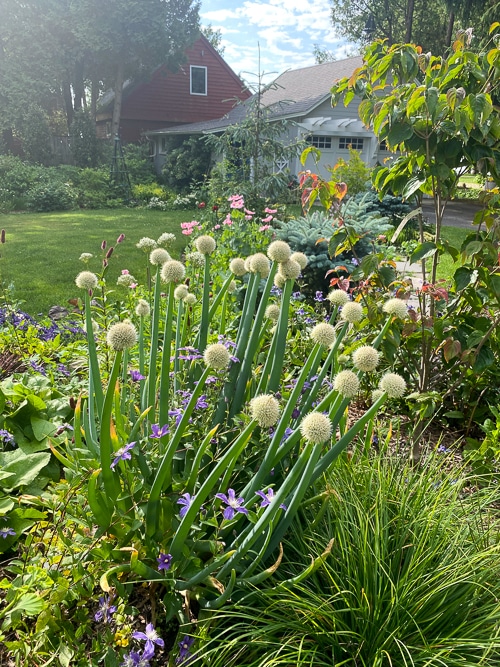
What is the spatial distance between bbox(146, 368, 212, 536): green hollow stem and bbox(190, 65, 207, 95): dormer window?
2833 centimetres

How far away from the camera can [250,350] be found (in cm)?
167

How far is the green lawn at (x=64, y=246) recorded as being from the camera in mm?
6785

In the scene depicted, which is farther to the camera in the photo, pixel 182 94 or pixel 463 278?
pixel 182 94

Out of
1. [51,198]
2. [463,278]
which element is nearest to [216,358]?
[463,278]

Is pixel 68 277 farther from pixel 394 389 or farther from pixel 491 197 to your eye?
pixel 394 389

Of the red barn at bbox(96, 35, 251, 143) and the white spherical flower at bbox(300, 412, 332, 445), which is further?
the red barn at bbox(96, 35, 251, 143)

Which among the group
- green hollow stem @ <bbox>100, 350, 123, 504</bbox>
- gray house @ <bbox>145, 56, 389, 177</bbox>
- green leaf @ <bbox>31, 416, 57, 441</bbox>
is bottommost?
green leaf @ <bbox>31, 416, 57, 441</bbox>

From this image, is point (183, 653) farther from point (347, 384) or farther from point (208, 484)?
point (347, 384)

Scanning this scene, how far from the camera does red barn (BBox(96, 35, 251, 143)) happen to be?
1006 inches

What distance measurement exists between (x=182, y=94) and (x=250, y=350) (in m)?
27.8

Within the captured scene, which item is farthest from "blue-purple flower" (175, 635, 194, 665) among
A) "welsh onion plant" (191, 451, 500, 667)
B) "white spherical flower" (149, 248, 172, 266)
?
"white spherical flower" (149, 248, 172, 266)

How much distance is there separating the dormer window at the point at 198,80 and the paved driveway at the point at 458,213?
44.2 feet

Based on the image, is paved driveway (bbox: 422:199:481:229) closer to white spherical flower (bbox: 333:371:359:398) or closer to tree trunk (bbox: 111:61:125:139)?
white spherical flower (bbox: 333:371:359:398)

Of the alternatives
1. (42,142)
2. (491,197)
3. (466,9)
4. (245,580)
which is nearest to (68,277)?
(491,197)
